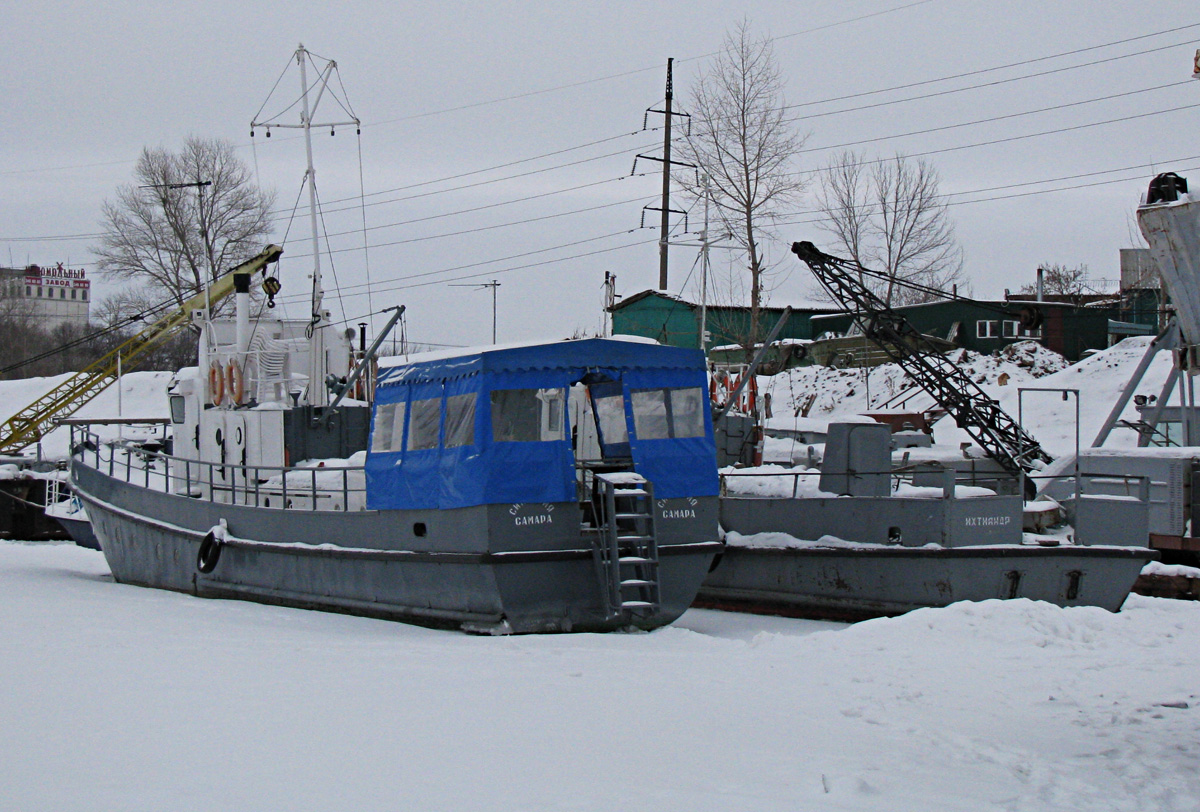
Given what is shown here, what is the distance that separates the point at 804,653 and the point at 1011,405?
2373cm

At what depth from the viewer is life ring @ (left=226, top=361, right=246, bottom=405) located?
51.5 ft

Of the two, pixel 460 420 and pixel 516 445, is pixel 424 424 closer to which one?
pixel 460 420

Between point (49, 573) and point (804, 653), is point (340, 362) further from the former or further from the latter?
point (804, 653)

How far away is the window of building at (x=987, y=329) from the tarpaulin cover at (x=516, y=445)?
30371 mm

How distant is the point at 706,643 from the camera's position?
10.7 m

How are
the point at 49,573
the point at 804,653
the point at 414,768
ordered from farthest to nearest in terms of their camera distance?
1. the point at 49,573
2. the point at 804,653
3. the point at 414,768

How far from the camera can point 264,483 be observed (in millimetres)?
15391

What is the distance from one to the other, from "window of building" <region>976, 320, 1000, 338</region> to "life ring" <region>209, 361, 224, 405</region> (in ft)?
99.3

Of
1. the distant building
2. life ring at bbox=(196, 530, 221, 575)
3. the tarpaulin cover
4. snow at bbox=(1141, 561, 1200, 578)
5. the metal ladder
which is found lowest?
snow at bbox=(1141, 561, 1200, 578)

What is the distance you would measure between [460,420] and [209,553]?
16.1ft

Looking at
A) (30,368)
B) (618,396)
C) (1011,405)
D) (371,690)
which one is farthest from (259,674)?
(30,368)

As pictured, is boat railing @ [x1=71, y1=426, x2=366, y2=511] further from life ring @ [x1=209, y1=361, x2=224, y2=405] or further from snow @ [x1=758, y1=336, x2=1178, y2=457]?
snow @ [x1=758, y1=336, x2=1178, y2=457]

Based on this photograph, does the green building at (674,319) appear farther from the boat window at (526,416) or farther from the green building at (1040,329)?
the boat window at (526,416)

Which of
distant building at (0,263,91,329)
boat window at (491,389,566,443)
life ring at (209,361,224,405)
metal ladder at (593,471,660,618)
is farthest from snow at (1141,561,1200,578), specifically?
distant building at (0,263,91,329)
